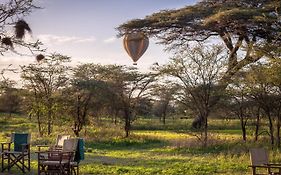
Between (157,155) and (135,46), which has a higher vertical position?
(135,46)

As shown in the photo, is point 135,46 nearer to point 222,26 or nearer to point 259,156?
point 259,156

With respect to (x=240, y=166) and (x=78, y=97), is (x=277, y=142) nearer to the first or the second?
(x=240, y=166)

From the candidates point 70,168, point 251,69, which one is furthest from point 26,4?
point 251,69

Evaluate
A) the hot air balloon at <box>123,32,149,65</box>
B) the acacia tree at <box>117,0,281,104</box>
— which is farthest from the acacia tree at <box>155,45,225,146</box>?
the hot air balloon at <box>123,32,149,65</box>

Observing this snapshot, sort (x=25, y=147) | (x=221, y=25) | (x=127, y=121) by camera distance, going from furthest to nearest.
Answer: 1. (x=127, y=121)
2. (x=221, y=25)
3. (x=25, y=147)

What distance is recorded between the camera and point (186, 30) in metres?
21.2

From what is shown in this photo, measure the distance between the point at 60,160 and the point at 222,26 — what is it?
498 inches

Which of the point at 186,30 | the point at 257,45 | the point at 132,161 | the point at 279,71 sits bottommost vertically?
the point at 132,161

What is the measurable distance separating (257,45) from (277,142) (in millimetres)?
4124

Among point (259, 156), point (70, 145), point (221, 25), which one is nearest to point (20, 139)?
point (70, 145)

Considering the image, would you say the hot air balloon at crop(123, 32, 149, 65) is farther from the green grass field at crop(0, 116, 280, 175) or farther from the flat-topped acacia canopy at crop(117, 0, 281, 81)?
the flat-topped acacia canopy at crop(117, 0, 281, 81)

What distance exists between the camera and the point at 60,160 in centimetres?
908

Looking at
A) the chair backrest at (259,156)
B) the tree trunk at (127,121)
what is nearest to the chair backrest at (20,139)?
the chair backrest at (259,156)

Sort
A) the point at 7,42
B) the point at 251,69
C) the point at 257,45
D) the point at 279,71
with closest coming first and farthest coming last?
the point at 7,42
the point at 279,71
the point at 257,45
the point at 251,69
